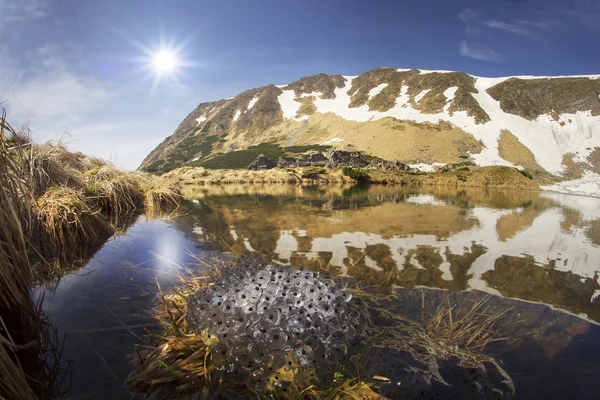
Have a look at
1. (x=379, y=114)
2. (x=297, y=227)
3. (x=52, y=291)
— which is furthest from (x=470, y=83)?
(x=52, y=291)

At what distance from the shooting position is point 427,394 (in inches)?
95.4

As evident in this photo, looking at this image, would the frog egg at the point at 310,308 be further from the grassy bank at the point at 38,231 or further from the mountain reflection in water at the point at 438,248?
the mountain reflection in water at the point at 438,248

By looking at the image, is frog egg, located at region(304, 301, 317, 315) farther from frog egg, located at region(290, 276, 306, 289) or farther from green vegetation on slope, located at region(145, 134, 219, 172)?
green vegetation on slope, located at region(145, 134, 219, 172)

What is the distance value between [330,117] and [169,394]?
391ft

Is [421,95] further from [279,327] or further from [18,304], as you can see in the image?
[18,304]

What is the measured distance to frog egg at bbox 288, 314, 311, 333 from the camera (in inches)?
100

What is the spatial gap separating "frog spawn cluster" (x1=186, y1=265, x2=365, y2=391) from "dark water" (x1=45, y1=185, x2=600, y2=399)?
2.97ft

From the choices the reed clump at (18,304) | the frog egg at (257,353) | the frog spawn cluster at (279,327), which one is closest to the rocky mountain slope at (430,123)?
the frog spawn cluster at (279,327)

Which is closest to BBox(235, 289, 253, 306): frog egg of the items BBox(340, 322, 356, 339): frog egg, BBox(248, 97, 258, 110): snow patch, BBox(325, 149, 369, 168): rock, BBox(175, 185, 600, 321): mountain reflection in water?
BBox(340, 322, 356, 339): frog egg

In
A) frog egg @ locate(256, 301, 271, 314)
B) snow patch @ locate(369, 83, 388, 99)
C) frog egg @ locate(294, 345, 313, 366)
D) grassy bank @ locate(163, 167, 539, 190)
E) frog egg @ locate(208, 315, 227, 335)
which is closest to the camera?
frog egg @ locate(294, 345, 313, 366)

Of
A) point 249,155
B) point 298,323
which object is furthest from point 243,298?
point 249,155

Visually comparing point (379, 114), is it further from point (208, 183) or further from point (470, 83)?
point (208, 183)

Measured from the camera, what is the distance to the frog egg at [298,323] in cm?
254

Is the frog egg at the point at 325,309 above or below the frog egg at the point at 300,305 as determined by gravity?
below
